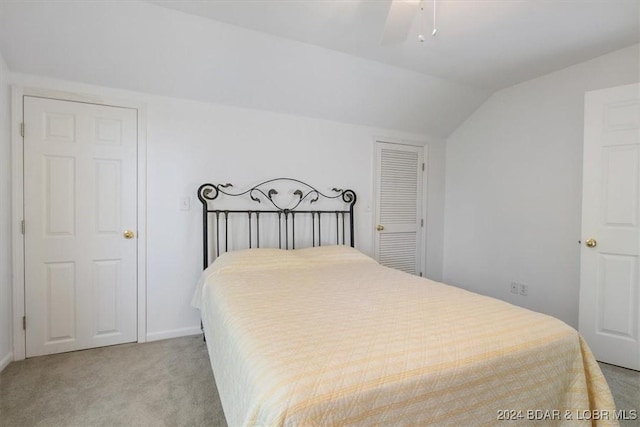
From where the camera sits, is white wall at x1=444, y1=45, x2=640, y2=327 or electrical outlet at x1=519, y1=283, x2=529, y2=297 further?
electrical outlet at x1=519, y1=283, x2=529, y2=297

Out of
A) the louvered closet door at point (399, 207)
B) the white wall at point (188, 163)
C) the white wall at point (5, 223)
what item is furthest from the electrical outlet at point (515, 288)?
the white wall at point (5, 223)

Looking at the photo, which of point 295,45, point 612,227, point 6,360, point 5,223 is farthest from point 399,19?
point 6,360

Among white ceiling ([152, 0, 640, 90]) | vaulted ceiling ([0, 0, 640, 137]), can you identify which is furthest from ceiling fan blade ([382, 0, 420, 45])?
vaulted ceiling ([0, 0, 640, 137])

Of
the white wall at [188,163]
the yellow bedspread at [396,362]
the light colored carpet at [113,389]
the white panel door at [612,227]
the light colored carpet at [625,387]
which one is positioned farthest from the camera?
the white wall at [188,163]

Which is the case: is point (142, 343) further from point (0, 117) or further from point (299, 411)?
point (299, 411)

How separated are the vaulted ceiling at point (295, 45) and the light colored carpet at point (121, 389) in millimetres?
2075

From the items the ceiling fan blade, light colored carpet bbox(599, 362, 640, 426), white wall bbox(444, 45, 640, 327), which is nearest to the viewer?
the ceiling fan blade

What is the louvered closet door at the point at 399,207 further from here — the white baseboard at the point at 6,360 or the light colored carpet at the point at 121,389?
the white baseboard at the point at 6,360

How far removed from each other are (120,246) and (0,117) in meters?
1.12

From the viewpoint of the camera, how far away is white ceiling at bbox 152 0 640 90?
1875 millimetres

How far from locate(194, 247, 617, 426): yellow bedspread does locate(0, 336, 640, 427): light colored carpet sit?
0.41 meters

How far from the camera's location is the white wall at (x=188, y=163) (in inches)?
96.2

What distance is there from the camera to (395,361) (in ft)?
3.13

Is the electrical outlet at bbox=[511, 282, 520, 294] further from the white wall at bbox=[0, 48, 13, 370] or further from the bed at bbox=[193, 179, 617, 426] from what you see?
the white wall at bbox=[0, 48, 13, 370]
